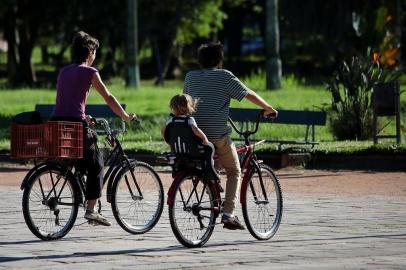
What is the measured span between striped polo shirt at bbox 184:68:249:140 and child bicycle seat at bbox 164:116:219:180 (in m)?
0.30

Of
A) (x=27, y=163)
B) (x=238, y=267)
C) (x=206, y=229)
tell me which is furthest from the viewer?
(x=27, y=163)

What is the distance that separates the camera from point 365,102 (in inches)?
850

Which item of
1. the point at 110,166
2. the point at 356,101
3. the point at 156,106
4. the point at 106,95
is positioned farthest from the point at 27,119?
the point at 156,106

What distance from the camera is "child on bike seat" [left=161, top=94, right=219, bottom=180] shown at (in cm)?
1006

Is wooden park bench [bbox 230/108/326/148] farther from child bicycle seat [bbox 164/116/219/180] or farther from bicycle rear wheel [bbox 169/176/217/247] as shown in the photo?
child bicycle seat [bbox 164/116/219/180]

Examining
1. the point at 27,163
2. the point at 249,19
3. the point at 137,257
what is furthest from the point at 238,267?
the point at 249,19

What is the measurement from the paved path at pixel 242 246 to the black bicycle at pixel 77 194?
0.15 m

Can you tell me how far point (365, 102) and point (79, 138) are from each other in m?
11.8

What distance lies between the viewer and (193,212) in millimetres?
10109

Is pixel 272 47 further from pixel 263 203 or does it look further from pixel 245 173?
pixel 245 173

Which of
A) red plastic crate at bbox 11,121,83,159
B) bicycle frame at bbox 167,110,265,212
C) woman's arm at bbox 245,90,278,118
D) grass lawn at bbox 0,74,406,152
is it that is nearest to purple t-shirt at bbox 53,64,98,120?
red plastic crate at bbox 11,121,83,159

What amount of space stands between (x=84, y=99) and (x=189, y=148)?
3.66ft

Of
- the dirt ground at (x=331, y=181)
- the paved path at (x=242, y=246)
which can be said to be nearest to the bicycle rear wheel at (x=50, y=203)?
the paved path at (x=242, y=246)

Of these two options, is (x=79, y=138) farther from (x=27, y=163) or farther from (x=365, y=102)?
(x=365, y=102)
